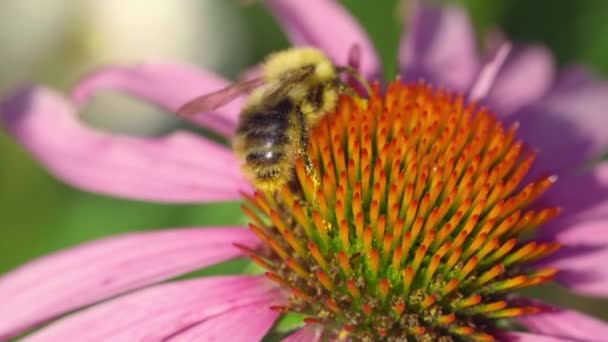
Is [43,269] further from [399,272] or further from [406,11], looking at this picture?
[406,11]

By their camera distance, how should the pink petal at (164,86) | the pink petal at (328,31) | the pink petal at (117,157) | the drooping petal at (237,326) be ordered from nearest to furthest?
the drooping petal at (237,326) < the pink petal at (117,157) < the pink petal at (164,86) < the pink petal at (328,31)

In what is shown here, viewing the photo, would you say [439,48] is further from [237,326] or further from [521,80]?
[237,326]

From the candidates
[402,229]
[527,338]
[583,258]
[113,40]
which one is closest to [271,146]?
[402,229]

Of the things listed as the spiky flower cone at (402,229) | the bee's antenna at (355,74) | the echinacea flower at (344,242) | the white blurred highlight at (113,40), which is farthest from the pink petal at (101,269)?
the white blurred highlight at (113,40)

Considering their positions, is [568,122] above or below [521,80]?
below

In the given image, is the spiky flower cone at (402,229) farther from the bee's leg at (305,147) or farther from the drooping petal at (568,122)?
the drooping petal at (568,122)

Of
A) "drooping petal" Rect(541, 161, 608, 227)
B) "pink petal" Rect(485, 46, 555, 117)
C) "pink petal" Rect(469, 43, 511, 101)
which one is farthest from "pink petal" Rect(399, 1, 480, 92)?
"drooping petal" Rect(541, 161, 608, 227)

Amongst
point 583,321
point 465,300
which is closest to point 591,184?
point 583,321
